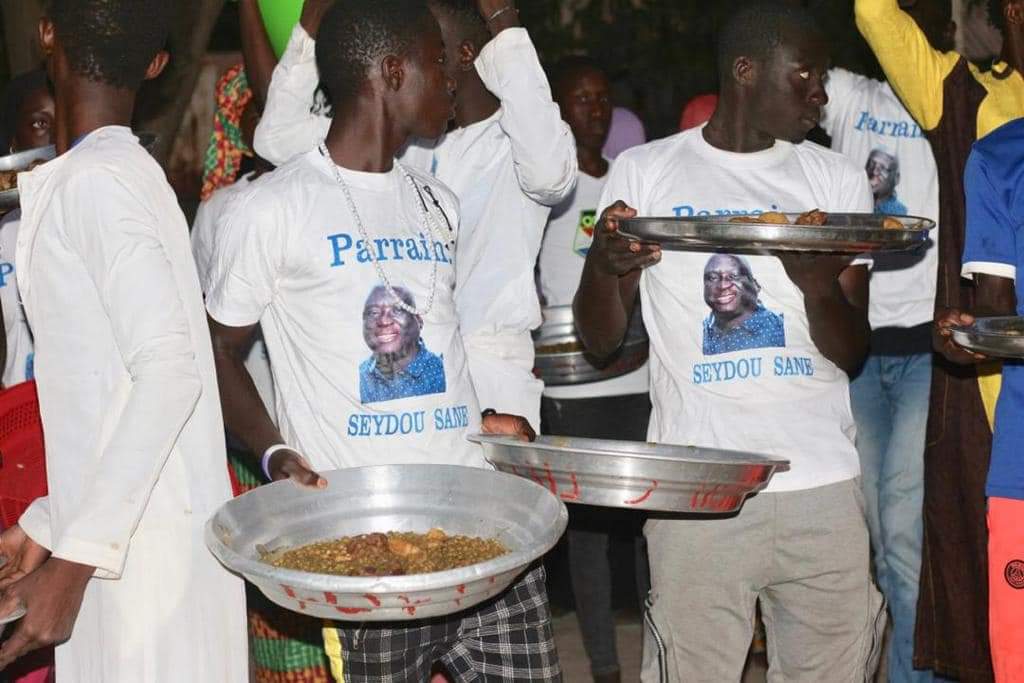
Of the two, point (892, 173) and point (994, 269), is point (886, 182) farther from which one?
point (994, 269)

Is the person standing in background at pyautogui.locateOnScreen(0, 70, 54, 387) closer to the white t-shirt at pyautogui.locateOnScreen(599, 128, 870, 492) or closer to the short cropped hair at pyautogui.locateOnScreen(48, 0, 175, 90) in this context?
the short cropped hair at pyautogui.locateOnScreen(48, 0, 175, 90)

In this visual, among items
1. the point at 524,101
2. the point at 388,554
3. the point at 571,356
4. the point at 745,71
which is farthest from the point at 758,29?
the point at 388,554

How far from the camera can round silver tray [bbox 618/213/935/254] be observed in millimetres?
2963

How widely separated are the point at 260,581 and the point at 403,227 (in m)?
1.02

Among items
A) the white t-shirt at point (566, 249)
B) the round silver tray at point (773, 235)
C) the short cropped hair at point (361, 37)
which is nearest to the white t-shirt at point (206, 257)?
the white t-shirt at point (566, 249)

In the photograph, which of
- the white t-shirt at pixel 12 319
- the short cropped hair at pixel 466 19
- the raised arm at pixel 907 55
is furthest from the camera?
the raised arm at pixel 907 55

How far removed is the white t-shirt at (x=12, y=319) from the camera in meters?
4.01

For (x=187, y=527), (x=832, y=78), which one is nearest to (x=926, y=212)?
(x=832, y=78)

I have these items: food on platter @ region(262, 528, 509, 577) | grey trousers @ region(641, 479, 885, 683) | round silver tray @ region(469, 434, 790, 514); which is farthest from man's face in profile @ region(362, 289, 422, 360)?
grey trousers @ region(641, 479, 885, 683)

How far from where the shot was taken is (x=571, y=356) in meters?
4.84

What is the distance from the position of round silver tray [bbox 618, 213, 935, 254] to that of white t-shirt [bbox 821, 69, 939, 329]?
1.21 m

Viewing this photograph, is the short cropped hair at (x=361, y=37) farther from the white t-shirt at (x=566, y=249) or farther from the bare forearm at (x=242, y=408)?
the white t-shirt at (x=566, y=249)

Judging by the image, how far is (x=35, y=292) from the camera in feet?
8.22

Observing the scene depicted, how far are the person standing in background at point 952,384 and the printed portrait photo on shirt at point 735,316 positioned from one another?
867 mm
